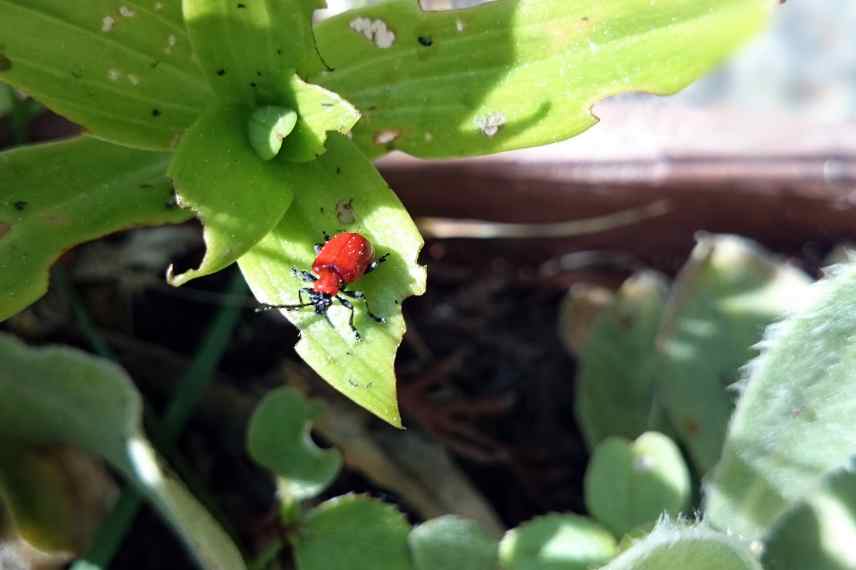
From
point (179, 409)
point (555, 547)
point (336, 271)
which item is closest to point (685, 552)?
point (555, 547)

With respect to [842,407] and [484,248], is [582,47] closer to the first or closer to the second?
[842,407]

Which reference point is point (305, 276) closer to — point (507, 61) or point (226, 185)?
point (226, 185)

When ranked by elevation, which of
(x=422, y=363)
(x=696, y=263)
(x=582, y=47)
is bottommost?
(x=422, y=363)

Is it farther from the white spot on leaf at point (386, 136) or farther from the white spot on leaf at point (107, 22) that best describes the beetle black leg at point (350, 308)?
the white spot on leaf at point (107, 22)

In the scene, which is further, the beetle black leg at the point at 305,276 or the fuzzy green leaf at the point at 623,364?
the fuzzy green leaf at the point at 623,364

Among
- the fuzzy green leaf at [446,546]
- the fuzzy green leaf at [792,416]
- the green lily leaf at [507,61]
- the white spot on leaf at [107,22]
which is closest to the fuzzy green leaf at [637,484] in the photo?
the fuzzy green leaf at [792,416]

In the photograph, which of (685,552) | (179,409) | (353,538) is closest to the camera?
(685,552)

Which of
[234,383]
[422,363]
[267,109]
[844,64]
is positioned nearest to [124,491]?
[234,383]
